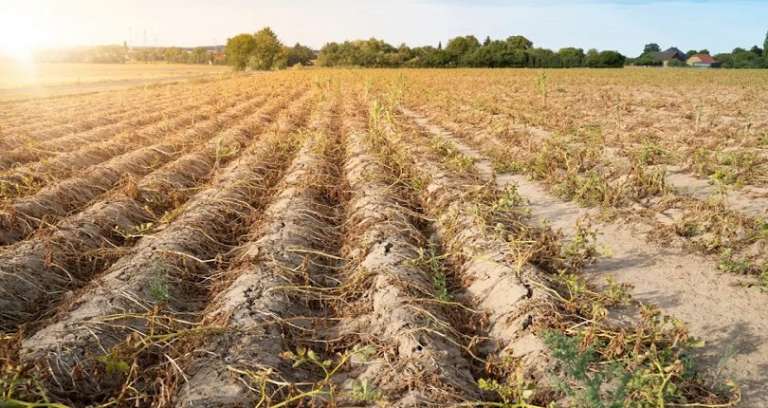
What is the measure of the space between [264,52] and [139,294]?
236 ft

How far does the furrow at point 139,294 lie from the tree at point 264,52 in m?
64.0

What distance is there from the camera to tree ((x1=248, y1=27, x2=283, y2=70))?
68.4 metres

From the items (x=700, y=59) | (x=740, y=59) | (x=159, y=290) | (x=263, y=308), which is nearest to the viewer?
(x=263, y=308)

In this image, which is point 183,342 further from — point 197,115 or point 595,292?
point 197,115

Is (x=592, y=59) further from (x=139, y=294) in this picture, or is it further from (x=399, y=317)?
(x=139, y=294)

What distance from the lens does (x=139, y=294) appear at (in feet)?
13.7

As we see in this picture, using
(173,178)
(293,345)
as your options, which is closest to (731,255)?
(293,345)

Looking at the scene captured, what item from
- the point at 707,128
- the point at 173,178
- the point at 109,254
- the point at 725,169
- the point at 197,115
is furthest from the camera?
the point at 197,115

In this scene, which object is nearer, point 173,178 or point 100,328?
point 100,328

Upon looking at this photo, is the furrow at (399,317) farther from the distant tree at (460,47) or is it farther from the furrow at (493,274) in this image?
the distant tree at (460,47)

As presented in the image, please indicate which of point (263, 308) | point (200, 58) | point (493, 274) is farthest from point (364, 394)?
point (200, 58)

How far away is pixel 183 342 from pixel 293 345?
0.70m

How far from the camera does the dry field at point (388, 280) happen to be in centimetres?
307

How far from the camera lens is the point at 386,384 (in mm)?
3121
